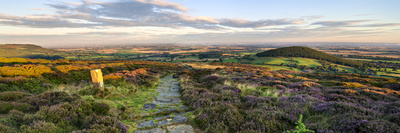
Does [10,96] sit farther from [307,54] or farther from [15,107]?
[307,54]

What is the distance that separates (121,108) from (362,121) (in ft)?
29.4

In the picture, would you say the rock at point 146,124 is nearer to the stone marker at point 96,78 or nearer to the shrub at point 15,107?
the shrub at point 15,107

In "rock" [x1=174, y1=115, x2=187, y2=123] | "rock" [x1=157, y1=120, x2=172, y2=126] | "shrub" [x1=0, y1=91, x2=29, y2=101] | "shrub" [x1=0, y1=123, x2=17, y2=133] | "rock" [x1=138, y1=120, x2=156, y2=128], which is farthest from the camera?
"shrub" [x1=0, y1=91, x2=29, y2=101]

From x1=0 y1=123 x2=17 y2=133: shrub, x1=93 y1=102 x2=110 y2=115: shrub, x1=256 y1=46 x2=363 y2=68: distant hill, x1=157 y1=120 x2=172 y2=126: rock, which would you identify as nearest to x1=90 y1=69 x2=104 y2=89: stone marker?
x1=93 y1=102 x2=110 y2=115: shrub

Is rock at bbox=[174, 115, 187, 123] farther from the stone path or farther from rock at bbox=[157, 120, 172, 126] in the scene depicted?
rock at bbox=[157, 120, 172, 126]

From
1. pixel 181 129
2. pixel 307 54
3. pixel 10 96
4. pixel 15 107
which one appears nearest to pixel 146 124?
pixel 181 129

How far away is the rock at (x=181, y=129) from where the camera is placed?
5348mm

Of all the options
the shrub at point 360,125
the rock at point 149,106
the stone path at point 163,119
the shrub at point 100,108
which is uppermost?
the shrub at point 360,125

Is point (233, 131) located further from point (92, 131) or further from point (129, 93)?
point (129, 93)

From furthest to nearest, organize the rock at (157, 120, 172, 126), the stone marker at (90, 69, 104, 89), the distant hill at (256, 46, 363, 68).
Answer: the distant hill at (256, 46, 363, 68)
the stone marker at (90, 69, 104, 89)
the rock at (157, 120, 172, 126)

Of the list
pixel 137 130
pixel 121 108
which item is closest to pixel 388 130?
pixel 137 130

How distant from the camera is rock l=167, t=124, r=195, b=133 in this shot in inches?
211

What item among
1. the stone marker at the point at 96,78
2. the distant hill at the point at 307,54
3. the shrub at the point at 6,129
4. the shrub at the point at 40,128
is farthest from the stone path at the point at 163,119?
the distant hill at the point at 307,54

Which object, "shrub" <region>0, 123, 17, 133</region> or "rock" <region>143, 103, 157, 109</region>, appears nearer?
"shrub" <region>0, 123, 17, 133</region>
